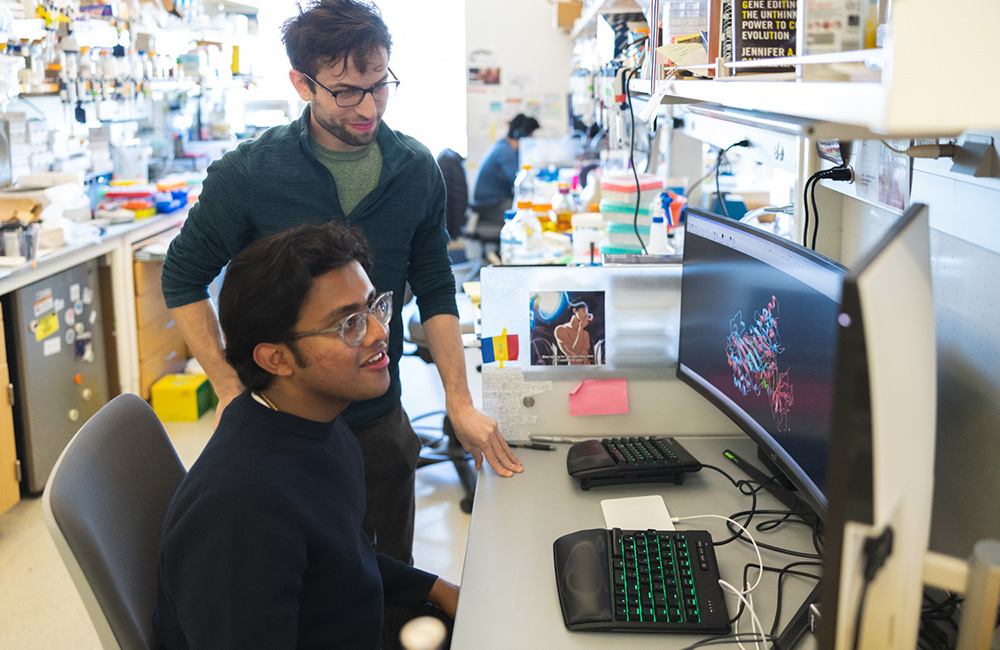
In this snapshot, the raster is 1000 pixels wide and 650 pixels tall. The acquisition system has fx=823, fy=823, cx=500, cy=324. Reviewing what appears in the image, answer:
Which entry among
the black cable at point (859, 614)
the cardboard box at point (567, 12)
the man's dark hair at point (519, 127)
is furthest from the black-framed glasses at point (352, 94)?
the man's dark hair at point (519, 127)

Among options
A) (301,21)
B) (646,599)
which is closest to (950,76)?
(646,599)

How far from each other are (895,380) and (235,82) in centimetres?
565

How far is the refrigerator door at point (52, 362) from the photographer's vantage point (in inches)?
115

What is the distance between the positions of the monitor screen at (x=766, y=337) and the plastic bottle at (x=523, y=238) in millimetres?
1442

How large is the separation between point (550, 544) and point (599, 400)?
0.47 meters

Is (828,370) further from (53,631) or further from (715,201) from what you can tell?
(715,201)

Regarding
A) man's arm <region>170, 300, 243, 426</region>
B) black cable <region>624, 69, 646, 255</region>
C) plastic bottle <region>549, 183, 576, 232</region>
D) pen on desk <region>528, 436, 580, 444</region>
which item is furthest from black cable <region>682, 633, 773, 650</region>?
plastic bottle <region>549, 183, 576, 232</region>

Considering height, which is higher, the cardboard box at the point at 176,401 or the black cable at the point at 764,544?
the black cable at the point at 764,544

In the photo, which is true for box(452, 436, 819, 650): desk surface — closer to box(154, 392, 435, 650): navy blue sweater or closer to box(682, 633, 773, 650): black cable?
box(682, 633, 773, 650): black cable

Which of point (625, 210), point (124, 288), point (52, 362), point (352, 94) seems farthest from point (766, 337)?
point (124, 288)

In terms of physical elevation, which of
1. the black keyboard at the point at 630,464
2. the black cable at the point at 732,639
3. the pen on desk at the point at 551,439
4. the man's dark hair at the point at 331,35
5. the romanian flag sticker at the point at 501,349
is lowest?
the black cable at the point at 732,639

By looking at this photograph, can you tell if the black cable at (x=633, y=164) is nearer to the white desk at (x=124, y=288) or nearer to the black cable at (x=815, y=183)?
the black cable at (x=815, y=183)

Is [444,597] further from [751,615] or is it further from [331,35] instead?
[331,35]

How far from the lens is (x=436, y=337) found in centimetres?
183
